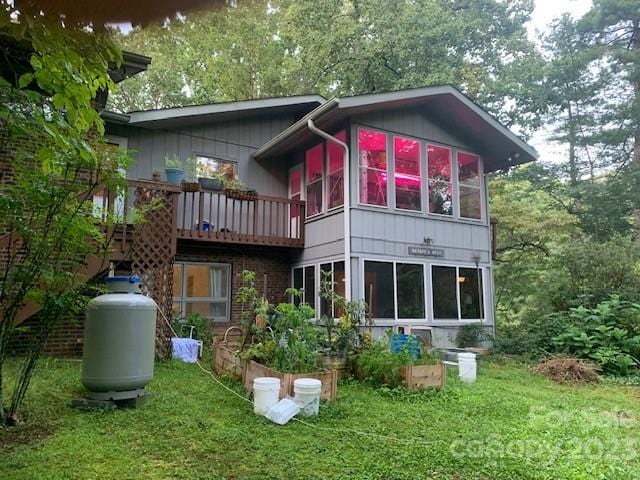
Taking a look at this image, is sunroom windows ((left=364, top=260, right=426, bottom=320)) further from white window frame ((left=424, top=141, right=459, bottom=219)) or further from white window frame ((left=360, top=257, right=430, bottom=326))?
white window frame ((left=424, top=141, right=459, bottom=219))

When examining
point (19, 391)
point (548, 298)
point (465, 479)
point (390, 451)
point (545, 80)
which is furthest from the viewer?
point (545, 80)

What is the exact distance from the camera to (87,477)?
295 cm

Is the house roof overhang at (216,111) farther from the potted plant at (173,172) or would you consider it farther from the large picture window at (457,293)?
the large picture window at (457,293)

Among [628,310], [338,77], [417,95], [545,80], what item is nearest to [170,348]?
[417,95]

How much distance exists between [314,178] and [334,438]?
7.16m

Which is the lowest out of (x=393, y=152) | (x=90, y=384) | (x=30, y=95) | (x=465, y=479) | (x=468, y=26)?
(x=465, y=479)

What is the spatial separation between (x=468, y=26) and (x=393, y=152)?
1170 cm

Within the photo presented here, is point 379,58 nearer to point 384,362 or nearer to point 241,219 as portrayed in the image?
point 241,219

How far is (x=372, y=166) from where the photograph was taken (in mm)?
9484

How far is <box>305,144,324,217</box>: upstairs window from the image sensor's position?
10.2 meters

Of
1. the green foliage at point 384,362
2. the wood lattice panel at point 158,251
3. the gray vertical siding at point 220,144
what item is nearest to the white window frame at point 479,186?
the gray vertical siding at point 220,144

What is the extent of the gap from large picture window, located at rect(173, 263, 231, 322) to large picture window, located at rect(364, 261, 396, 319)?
3.23 metres

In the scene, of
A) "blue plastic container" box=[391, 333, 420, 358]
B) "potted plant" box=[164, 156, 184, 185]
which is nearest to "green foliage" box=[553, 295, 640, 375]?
"blue plastic container" box=[391, 333, 420, 358]

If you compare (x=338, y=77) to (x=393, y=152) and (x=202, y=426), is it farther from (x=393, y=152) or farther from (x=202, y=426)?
(x=202, y=426)
